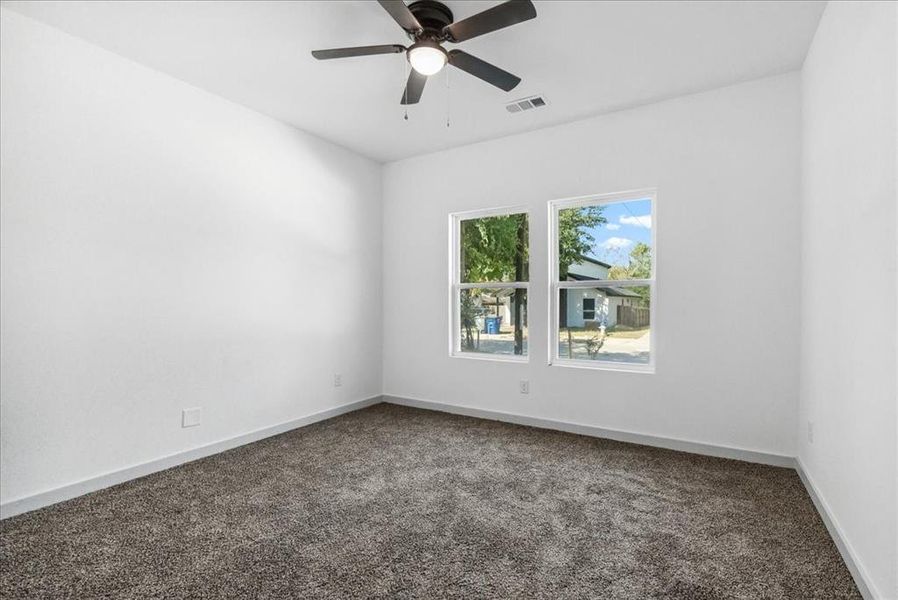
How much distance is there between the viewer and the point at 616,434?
3.62 meters

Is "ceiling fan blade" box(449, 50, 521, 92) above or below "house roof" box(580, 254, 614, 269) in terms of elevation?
above

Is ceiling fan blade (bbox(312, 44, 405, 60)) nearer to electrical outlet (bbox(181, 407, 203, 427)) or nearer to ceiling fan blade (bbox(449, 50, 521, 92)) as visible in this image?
ceiling fan blade (bbox(449, 50, 521, 92))

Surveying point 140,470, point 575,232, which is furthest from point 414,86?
point 140,470

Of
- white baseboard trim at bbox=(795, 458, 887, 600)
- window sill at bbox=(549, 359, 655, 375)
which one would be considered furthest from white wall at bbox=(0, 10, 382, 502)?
white baseboard trim at bbox=(795, 458, 887, 600)

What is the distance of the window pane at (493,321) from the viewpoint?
4266 mm

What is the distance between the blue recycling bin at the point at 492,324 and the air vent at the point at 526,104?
6.23ft

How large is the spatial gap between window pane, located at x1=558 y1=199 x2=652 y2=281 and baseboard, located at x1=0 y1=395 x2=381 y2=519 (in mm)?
2689

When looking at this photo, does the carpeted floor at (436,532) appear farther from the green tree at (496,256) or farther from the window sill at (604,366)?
the green tree at (496,256)

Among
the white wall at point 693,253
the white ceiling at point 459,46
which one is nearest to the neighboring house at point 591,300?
the white wall at point 693,253

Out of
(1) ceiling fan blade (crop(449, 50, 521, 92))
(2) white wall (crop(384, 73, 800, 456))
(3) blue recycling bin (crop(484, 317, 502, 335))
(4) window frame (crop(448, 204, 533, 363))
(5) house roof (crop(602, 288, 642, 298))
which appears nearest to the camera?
(1) ceiling fan blade (crop(449, 50, 521, 92))

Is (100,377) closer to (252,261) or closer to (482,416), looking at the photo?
(252,261)

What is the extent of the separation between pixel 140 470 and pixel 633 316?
12.2ft

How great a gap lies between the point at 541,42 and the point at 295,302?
2.80 metres

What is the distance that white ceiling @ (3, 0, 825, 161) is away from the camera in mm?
2357
